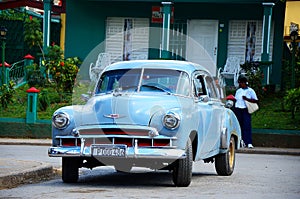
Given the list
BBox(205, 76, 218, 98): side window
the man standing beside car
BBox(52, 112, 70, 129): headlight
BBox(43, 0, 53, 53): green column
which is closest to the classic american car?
BBox(52, 112, 70, 129): headlight

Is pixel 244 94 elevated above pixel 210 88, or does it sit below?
below

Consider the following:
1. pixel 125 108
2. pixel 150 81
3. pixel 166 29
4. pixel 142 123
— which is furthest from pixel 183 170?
pixel 166 29

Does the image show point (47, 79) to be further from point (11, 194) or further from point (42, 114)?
point (11, 194)

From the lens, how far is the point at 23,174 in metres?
13.2

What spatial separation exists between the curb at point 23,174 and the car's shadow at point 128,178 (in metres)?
0.60

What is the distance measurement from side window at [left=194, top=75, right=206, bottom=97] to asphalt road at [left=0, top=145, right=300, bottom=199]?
4.53 feet

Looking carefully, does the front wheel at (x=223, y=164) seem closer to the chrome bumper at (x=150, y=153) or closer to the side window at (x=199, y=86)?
the side window at (x=199, y=86)

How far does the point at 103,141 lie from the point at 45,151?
8.38 metres

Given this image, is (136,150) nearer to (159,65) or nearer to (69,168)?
(69,168)

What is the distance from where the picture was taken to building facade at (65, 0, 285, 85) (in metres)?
31.6

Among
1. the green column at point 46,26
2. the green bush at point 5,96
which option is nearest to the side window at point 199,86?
the green bush at point 5,96

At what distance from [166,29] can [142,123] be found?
18.0 metres

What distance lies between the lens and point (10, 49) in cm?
3562

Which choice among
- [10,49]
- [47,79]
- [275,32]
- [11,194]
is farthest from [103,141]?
[10,49]
